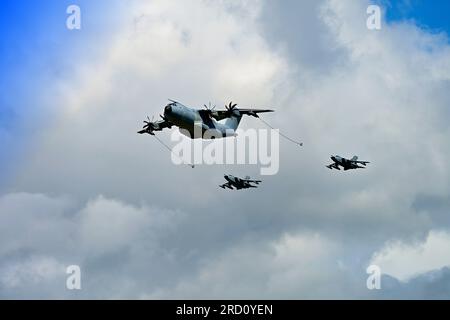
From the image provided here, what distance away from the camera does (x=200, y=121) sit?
10156 cm

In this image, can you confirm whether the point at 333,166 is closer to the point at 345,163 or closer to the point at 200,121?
the point at 345,163

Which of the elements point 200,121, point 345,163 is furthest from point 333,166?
point 200,121

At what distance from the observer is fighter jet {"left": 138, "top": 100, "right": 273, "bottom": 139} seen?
98.0 metres

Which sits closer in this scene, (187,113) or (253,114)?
(187,113)

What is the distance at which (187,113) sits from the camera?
3915 inches

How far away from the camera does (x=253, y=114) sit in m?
109

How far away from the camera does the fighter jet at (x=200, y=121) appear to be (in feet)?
322
